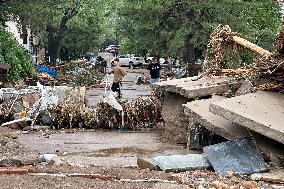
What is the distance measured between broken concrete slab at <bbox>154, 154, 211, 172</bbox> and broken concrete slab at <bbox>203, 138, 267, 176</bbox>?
4.7 inches

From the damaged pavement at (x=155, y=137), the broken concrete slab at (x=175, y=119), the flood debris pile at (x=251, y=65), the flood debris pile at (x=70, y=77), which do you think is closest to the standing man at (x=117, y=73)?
the damaged pavement at (x=155, y=137)

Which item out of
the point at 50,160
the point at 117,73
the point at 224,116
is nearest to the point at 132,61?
the point at 117,73

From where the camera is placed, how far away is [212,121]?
1000cm

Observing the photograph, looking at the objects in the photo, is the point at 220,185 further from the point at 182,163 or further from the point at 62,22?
the point at 62,22

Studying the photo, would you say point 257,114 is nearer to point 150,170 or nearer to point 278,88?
point 278,88

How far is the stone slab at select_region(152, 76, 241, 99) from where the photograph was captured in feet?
38.8

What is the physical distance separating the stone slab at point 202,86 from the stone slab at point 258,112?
218cm

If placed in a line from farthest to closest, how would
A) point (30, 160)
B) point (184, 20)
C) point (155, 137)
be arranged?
point (184, 20) < point (155, 137) < point (30, 160)

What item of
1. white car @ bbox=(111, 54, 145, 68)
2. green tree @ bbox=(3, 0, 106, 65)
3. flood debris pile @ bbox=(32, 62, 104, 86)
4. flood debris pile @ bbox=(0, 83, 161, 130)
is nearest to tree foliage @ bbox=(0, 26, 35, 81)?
flood debris pile @ bbox=(32, 62, 104, 86)

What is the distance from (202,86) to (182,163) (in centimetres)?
427

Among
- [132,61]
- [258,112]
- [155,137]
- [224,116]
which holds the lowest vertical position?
[132,61]

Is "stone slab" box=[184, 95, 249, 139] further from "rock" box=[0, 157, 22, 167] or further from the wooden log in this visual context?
"rock" box=[0, 157, 22, 167]

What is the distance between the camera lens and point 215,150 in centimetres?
852

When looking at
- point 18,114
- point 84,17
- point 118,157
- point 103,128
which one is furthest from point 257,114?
point 84,17
